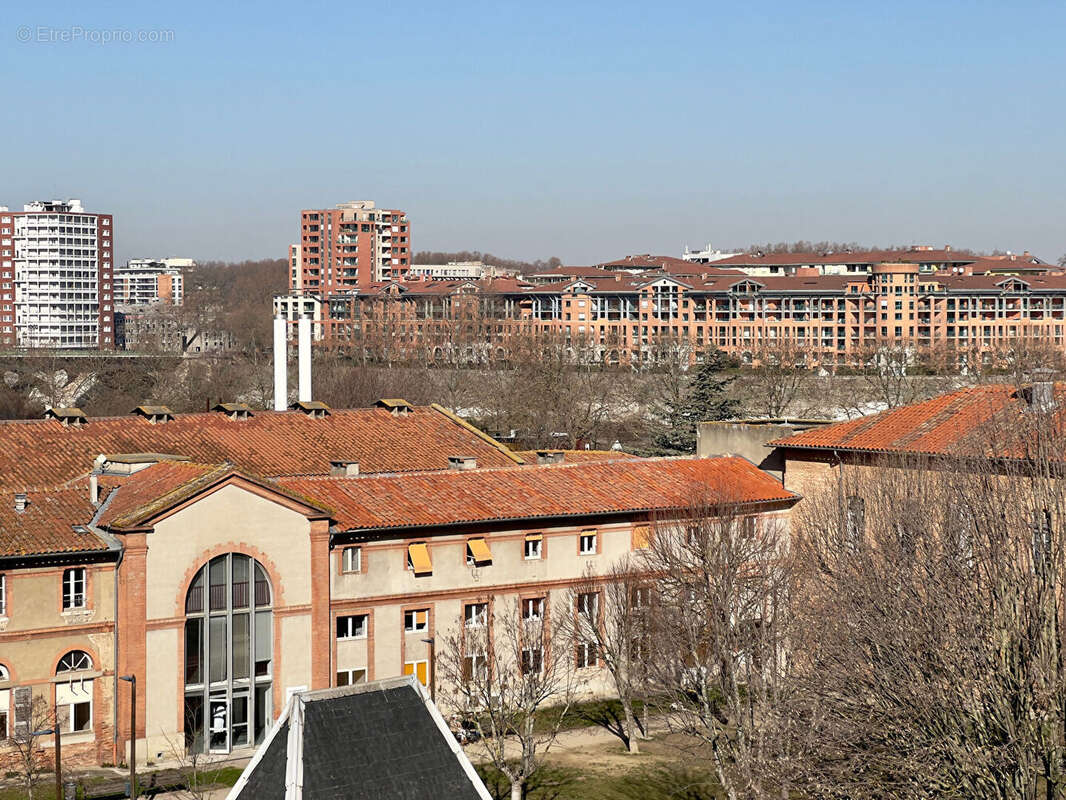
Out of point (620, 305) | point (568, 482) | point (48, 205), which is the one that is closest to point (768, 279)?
point (620, 305)

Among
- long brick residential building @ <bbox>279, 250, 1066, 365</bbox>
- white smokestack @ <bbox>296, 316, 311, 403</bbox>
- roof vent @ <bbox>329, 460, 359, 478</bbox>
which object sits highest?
long brick residential building @ <bbox>279, 250, 1066, 365</bbox>

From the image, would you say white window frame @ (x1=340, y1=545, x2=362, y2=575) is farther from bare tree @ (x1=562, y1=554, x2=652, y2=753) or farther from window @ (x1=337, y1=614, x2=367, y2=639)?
bare tree @ (x1=562, y1=554, x2=652, y2=753)

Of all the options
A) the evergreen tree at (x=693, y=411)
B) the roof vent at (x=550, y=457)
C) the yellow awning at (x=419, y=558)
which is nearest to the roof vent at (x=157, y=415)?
the yellow awning at (x=419, y=558)

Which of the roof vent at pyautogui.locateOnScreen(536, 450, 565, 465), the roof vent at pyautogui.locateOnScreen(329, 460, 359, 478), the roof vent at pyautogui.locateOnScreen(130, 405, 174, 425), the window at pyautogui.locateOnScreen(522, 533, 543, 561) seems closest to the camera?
the window at pyautogui.locateOnScreen(522, 533, 543, 561)

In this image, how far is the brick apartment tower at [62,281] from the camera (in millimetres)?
181375

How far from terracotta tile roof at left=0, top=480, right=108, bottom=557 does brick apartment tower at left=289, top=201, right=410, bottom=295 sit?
481ft

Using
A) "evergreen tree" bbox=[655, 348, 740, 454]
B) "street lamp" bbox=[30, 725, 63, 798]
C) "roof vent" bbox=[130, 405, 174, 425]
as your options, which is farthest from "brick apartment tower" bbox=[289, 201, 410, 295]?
"street lamp" bbox=[30, 725, 63, 798]

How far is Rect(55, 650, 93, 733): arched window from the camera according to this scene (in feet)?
94.4

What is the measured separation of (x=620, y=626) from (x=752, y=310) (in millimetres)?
105322

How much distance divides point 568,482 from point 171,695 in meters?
10.3

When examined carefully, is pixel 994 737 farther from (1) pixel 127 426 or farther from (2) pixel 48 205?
(2) pixel 48 205

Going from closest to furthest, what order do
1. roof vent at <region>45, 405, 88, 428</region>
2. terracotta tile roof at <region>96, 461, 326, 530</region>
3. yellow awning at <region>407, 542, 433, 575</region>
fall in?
terracotta tile roof at <region>96, 461, 326, 530</region>, yellow awning at <region>407, 542, 433, 575</region>, roof vent at <region>45, 405, 88, 428</region>

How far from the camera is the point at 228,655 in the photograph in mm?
29891

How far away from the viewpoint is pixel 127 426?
122 ft
